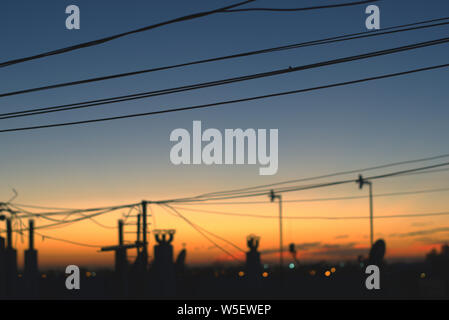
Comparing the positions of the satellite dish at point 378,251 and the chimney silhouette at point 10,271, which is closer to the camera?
the satellite dish at point 378,251

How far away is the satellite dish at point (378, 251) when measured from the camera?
54.9m

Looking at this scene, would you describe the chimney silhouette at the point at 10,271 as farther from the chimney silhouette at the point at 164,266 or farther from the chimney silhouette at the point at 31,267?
the chimney silhouette at the point at 164,266

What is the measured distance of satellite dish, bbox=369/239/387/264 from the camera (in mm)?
54875

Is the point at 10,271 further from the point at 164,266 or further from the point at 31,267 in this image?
the point at 164,266

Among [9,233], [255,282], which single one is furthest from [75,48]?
[255,282]

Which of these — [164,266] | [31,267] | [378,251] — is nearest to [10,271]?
[31,267]

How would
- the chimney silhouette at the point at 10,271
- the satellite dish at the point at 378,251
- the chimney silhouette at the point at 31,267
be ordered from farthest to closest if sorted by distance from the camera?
1. the chimney silhouette at the point at 31,267
2. the chimney silhouette at the point at 10,271
3. the satellite dish at the point at 378,251

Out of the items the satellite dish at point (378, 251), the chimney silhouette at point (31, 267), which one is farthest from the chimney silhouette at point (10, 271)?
the satellite dish at point (378, 251)

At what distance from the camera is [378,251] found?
181ft

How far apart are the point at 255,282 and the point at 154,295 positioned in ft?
64.1

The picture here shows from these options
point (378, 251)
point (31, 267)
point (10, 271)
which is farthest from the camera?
point (31, 267)

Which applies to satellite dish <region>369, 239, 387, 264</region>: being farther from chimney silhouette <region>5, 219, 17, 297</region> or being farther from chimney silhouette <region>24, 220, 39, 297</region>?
chimney silhouette <region>5, 219, 17, 297</region>

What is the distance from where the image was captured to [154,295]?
56062 mm
